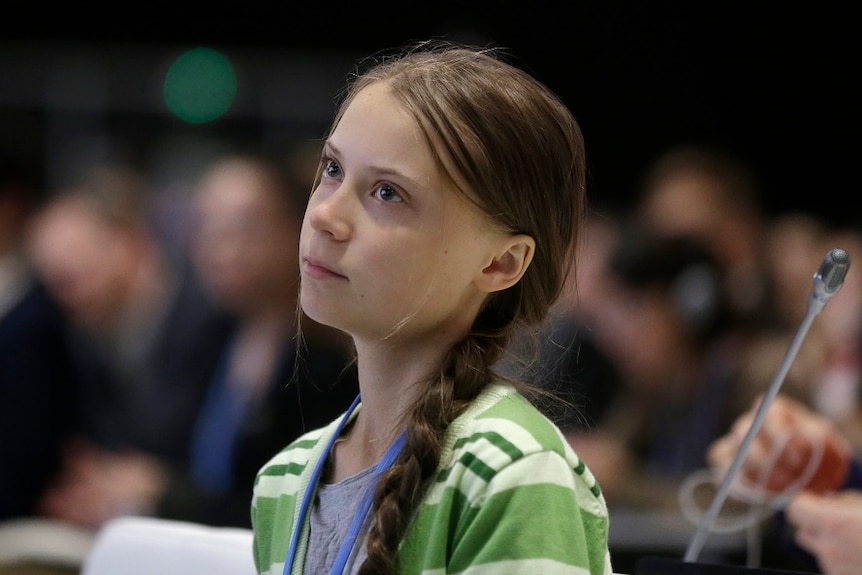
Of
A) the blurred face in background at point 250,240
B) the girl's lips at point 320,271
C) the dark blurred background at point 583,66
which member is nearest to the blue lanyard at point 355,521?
the girl's lips at point 320,271

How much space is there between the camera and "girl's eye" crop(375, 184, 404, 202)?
3.27 ft

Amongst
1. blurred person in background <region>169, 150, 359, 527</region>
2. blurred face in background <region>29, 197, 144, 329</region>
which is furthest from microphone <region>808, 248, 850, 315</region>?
blurred face in background <region>29, 197, 144, 329</region>

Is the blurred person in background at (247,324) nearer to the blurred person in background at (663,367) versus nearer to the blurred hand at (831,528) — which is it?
the blurred person in background at (663,367)

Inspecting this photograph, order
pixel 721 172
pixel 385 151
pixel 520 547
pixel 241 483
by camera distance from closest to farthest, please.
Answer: pixel 520 547
pixel 385 151
pixel 241 483
pixel 721 172

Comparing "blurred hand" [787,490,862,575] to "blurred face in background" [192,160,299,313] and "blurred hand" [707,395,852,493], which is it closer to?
"blurred hand" [707,395,852,493]

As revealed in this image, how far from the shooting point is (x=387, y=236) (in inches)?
39.0

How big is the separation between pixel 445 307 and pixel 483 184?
109mm

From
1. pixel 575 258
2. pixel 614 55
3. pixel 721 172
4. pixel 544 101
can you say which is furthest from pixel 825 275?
pixel 614 55

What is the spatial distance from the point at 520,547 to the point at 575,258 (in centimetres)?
34

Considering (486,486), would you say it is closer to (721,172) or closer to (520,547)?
(520,547)

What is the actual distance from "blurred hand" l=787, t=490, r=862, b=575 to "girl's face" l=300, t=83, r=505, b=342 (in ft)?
2.59

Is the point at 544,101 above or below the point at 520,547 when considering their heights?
above

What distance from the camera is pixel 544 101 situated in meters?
1.03

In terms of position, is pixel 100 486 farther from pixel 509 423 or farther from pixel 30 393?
pixel 509 423
